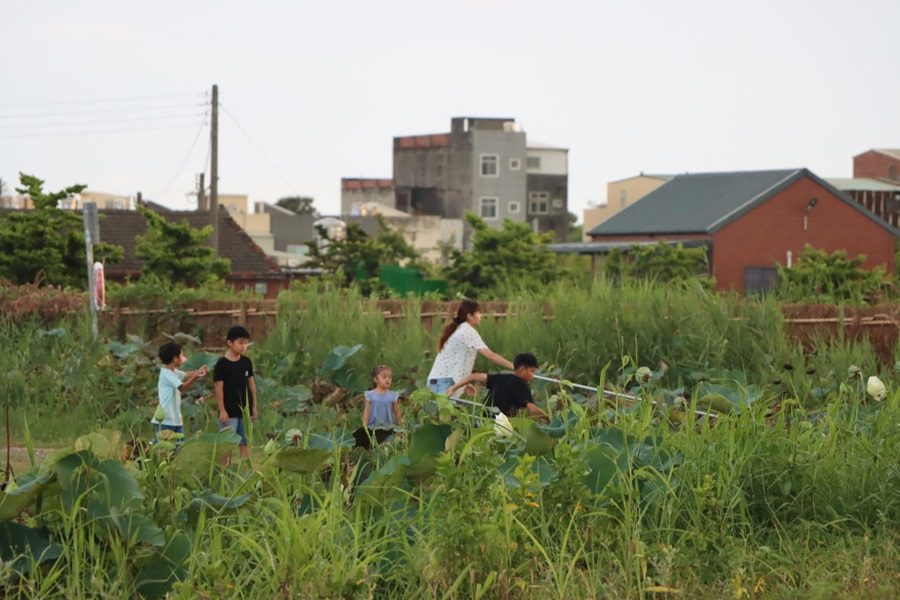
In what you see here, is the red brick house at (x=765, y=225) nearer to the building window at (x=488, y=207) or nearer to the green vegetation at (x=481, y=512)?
the building window at (x=488, y=207)

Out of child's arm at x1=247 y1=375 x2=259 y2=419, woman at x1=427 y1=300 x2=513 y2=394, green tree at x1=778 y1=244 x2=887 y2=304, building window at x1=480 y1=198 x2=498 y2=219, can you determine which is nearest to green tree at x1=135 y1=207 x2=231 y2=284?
green tree at x1=778 y1=244 x2=887 y2=304

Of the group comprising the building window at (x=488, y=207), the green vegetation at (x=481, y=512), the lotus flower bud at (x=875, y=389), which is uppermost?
the building window at (x=488, y=207)

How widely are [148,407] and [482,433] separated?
9550 millimetres

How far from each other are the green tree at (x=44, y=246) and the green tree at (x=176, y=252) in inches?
52.5

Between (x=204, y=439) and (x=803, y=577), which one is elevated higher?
(x=204, y=439)

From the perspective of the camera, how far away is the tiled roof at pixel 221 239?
173 ft

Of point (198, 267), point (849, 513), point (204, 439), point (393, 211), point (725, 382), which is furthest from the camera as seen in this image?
point (393, 211)

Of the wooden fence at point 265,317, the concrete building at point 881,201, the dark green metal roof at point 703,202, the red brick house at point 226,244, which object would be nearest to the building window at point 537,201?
the concrete building at point 881,201

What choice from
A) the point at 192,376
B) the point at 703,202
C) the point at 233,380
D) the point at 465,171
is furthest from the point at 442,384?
the point at 465,171

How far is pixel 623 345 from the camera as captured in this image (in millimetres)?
15766

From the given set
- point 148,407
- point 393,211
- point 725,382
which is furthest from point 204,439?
point 393,211

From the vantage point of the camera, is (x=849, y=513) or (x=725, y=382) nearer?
(x=849, y=513)

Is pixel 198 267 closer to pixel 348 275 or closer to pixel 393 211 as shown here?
pixel 348 275

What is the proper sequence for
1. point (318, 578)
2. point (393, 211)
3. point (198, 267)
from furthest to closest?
point (393, 211), point (198, 267), point (318, 578)
